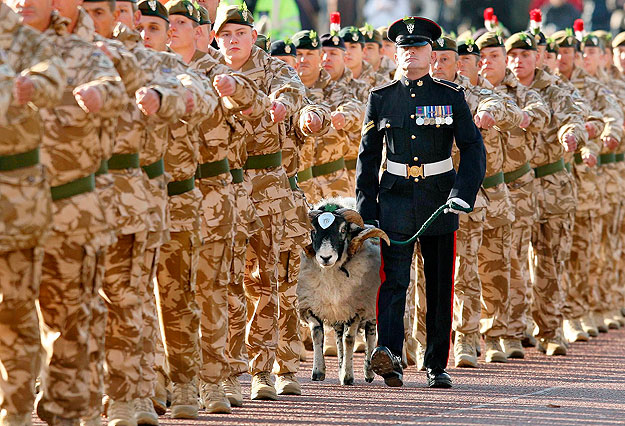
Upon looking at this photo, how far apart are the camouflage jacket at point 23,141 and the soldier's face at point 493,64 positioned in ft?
21.1

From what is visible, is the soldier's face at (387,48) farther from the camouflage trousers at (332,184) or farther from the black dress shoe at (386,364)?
the black dress shoe at (386,364)

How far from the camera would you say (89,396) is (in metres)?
8.31

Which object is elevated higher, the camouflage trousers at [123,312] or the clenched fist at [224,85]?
the clenched fist at [224,85]

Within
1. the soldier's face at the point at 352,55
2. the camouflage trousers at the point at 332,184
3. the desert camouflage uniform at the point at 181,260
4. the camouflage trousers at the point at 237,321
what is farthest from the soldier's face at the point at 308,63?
the desert camouflage uniform at the point at 181,260

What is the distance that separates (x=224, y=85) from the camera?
31.6 ft

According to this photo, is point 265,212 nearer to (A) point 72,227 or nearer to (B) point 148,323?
(B) point 148,323

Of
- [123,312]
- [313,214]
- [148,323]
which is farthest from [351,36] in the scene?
[123,312]

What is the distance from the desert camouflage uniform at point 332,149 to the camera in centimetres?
1348

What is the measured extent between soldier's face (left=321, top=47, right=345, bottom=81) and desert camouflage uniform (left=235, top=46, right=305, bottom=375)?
3.16m

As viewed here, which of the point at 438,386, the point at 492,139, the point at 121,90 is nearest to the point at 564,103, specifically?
the point at 492,139

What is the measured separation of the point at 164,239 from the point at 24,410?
5.18 feet

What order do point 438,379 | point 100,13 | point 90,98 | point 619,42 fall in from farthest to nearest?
1. point 619,42
2. point 438,379
3. point 100,13
4. point 90,98

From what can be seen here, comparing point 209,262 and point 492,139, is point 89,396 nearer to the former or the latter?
point 209,262

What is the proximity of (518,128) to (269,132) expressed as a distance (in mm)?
3386
